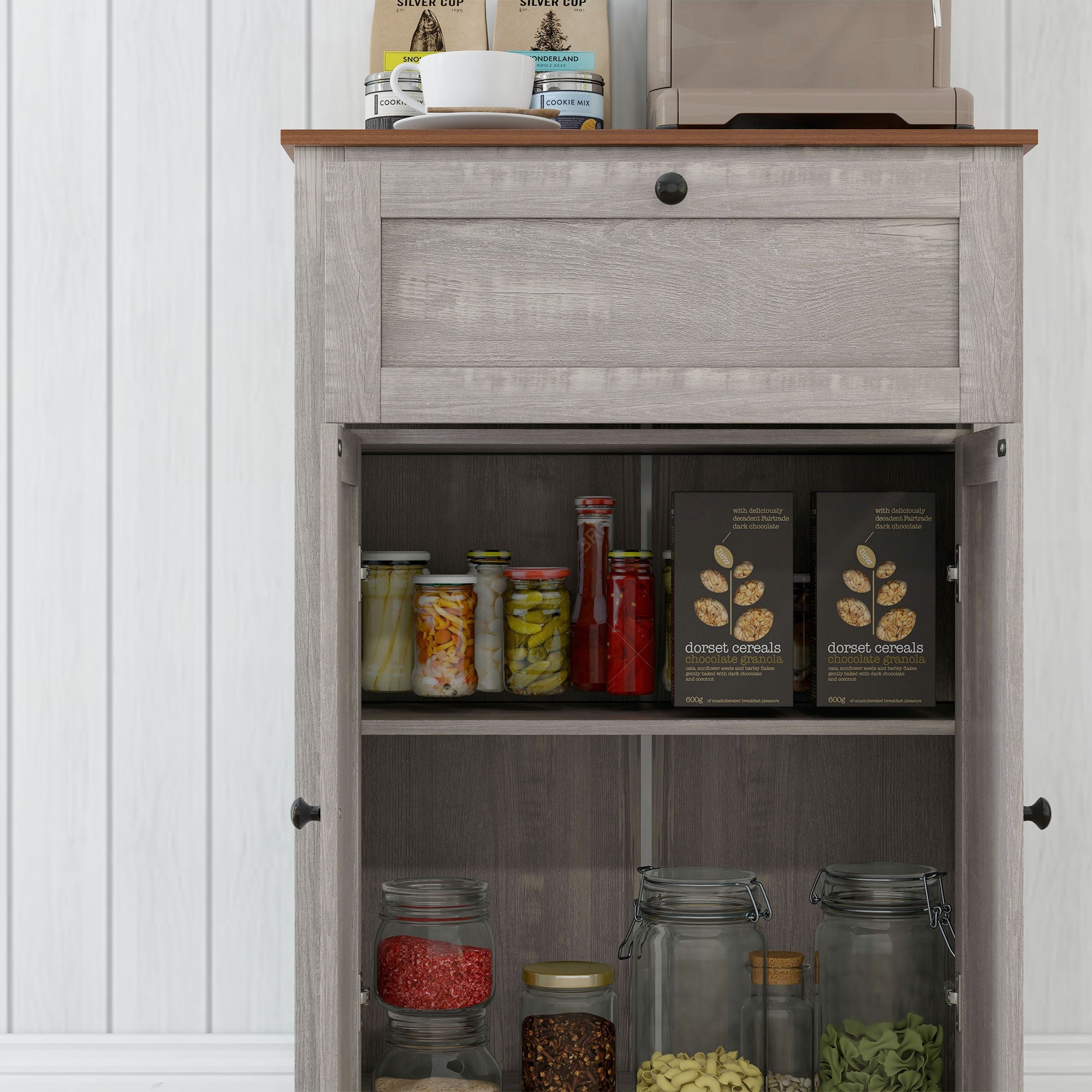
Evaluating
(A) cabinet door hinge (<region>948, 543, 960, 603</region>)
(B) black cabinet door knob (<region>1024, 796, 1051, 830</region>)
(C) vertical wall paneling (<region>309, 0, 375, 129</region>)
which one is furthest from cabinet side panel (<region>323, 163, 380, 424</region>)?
(B) black cabinet door knob (<region>1024, 796, 1051, 830</region>)

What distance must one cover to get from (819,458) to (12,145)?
1220 mm

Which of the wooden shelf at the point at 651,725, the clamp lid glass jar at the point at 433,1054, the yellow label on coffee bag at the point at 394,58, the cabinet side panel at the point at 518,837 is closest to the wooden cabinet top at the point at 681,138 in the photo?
the yellow label on coffee bag at the point at 394,58

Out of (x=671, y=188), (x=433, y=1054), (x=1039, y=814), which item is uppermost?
(x=671, y=188)

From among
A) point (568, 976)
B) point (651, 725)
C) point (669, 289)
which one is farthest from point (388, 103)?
point (568, 976)

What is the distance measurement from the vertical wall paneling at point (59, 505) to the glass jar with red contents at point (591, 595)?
2.28 ft

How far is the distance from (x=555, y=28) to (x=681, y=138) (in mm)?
402

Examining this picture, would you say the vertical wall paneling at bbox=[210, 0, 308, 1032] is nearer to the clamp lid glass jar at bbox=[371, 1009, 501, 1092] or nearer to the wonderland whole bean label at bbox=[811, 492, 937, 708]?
the clamp lid glass jar at bbox=[371, 1009, 501, 1092]

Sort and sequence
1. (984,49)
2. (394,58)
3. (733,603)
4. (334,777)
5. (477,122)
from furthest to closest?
1. (984,49)
2. (394,58)
3. (733,603)
4. (477,122)
5. (334,777)

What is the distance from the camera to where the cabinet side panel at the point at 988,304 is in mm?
1131

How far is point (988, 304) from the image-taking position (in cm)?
113

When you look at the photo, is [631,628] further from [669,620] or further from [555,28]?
[555,28]

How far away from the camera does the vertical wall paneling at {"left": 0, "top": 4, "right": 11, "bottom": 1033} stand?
1.55 m

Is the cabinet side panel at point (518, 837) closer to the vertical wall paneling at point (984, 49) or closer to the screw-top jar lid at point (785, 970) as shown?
the screw-top jar lid at point (785, 970)

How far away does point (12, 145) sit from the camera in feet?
5.08
